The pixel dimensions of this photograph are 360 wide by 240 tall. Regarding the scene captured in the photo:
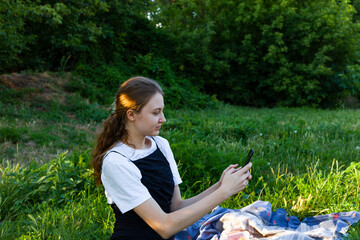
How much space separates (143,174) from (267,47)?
14.1m

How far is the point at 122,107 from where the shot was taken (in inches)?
93.0

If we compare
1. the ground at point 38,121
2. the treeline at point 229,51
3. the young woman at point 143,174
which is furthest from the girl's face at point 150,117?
the treeline at point 229,51

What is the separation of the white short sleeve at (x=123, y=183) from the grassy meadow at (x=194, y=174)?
1104 millimetres

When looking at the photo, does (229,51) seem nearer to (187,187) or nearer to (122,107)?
(187,187)

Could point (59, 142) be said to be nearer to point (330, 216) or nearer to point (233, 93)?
point (330, 216)

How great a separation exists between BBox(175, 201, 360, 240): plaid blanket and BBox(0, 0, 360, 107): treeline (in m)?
8.97

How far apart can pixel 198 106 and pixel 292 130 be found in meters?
6.09

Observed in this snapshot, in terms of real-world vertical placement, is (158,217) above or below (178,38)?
below

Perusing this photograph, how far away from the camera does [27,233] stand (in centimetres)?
319

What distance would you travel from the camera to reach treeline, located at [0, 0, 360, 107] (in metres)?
12.6

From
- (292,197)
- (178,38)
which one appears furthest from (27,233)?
(178,38)

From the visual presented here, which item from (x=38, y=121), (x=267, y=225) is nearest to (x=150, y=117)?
(x=267, y=225)

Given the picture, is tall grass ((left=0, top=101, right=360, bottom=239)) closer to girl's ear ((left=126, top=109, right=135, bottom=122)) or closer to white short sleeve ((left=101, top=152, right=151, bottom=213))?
white short sleeve ((left=101, top=152, right=151, bottom=213))

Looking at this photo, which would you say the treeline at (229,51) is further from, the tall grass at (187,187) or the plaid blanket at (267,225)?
the plaid blanket at (267,225)
